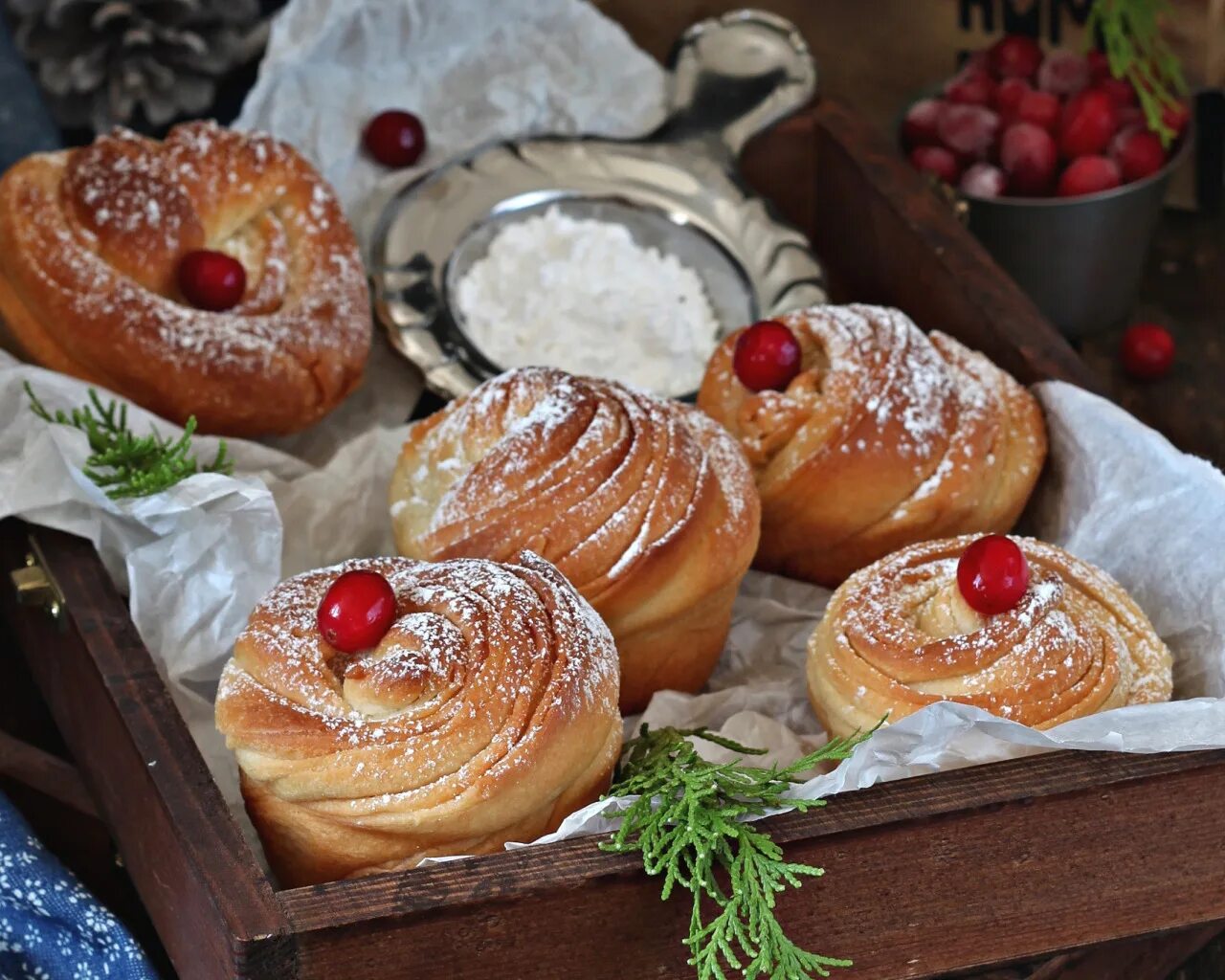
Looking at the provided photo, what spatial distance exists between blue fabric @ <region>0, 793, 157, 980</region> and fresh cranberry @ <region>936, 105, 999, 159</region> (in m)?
1.50

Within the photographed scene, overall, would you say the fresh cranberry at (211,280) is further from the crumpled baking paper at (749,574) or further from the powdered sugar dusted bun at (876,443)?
the powdered sugar dusted bun at (876,443)

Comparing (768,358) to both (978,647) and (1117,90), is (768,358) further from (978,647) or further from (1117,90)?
(1117,90)

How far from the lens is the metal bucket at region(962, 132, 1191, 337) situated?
2.23m

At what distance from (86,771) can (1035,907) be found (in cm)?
90

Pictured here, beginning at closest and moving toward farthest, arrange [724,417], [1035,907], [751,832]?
[751,832]
[1035,907]
[724,417]

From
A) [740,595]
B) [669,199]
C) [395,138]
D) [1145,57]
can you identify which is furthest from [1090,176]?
[395,138]

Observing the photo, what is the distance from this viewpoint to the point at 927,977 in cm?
138

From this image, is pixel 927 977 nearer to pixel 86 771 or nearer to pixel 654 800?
pixel 654 800

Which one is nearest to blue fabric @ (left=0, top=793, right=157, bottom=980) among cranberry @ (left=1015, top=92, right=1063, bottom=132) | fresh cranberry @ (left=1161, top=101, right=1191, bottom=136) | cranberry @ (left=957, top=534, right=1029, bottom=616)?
cranberry @ (left=957, top=534, right=1029, bottom=616)

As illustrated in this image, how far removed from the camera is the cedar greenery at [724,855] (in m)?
1.22

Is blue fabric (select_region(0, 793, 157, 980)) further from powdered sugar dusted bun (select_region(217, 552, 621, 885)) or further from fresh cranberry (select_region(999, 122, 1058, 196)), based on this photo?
fresh cranberry (select_region(999, 122, 1058, 196))

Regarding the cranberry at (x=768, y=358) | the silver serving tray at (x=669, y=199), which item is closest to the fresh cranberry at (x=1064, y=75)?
the silver serving tray at (x=669, y=199)

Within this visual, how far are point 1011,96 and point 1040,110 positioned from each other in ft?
0.20

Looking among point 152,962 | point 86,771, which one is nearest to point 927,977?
point 152,962
